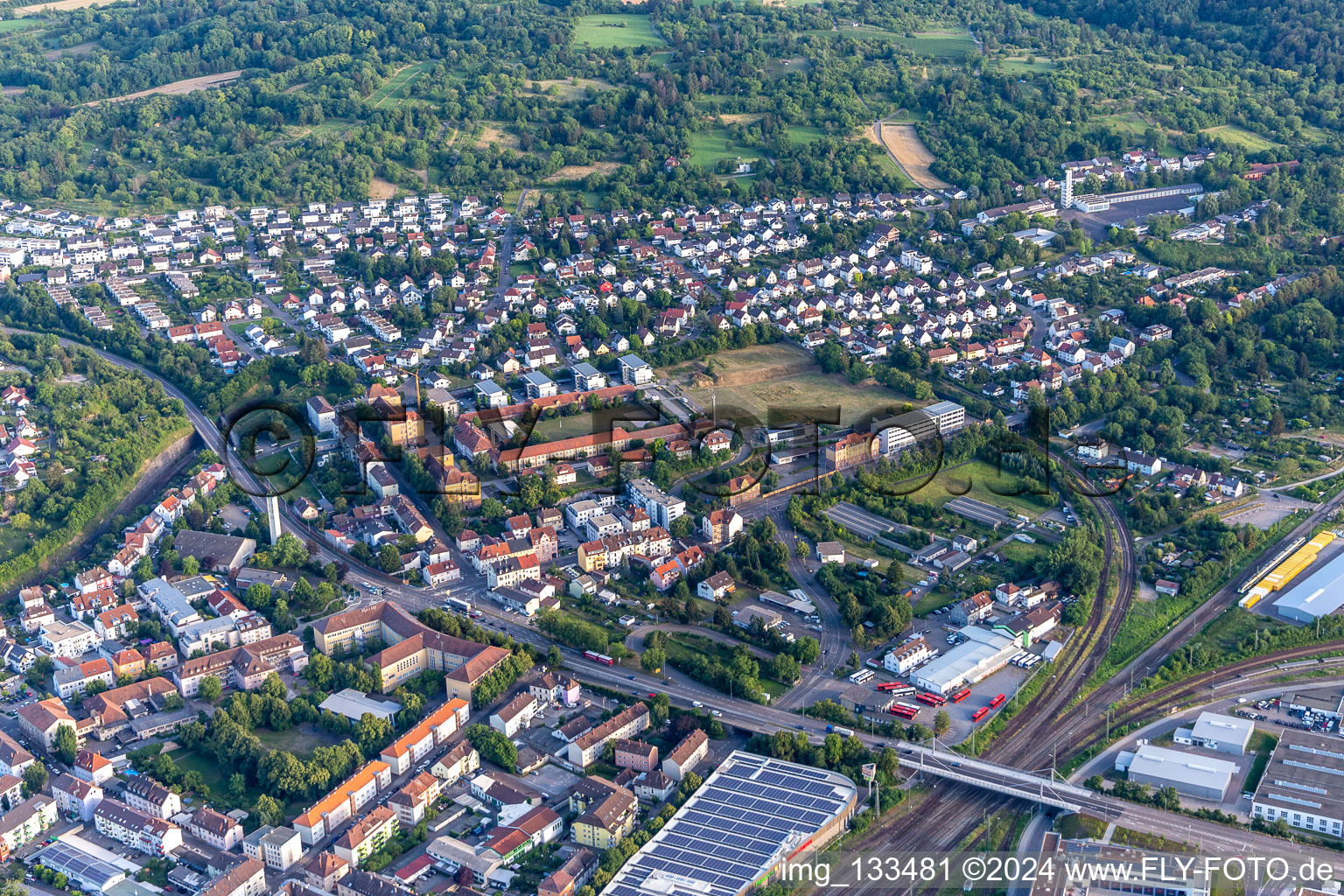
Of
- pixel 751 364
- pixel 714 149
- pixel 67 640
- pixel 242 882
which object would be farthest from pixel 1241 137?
pixel 242 882

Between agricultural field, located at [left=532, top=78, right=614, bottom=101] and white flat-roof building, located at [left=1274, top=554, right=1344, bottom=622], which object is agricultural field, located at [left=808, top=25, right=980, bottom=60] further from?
white flat-roof building, located at [left=1274, top=554, right=1344, bottom=622]

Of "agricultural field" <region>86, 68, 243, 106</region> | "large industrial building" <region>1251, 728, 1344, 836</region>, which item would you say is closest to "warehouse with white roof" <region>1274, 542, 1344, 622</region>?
"large industrial building" <region>1251, 728, 1344, 836</region>

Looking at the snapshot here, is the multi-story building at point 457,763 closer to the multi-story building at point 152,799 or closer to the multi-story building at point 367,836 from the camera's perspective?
the multi-story building at point 367,836

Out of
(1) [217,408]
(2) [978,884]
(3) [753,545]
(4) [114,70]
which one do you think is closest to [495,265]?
(1) [217,408]

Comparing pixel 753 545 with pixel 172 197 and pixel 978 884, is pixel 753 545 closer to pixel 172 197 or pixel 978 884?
pixel 978 884

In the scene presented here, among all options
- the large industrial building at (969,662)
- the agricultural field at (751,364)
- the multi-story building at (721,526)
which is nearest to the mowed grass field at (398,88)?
the agricultural field at (751,364)

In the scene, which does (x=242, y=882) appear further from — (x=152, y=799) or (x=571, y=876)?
(x=571, y=876)
